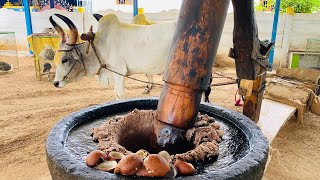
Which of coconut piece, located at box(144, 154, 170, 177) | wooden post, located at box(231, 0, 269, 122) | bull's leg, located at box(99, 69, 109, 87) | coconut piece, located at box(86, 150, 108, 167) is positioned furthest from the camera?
bull's leg, located at box(99, 69, 109, 87)

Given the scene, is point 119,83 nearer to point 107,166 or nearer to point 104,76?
point 104,76

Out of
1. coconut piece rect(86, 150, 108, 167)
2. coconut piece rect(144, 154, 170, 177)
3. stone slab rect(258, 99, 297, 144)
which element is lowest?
stone slab rect(258, 99, 297, 144)

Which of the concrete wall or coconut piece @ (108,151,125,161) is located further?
the concrete wall

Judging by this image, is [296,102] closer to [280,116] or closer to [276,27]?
[280,116]

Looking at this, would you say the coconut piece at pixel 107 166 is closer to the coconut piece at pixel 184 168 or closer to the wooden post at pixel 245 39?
the coconut piece at pixel 184 168

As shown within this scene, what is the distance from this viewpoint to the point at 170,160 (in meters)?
1.36

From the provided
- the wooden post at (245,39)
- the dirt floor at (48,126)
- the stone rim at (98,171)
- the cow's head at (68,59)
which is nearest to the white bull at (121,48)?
the cow's head at (68,59)

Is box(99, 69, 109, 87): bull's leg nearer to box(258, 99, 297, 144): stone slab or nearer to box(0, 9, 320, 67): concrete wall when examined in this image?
box(258, 99, 297, 144): stone slab

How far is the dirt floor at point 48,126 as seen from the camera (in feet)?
11.4

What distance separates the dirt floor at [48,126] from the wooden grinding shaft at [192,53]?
1.85m

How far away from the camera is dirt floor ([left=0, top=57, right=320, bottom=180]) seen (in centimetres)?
346

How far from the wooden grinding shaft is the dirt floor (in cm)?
185

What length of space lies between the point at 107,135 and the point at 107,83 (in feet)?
10.8

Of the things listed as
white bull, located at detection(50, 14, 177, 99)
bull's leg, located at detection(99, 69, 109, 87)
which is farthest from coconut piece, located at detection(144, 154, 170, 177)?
bull's leg, located at detection(99, 69, 109, 87)
